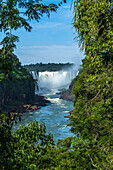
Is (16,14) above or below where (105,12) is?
below

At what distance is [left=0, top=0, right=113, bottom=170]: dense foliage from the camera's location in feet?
23.2

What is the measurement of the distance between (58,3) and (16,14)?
108 cm

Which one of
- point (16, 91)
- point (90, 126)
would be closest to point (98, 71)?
point (90, 126)

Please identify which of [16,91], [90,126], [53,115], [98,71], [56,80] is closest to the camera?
[98,71]

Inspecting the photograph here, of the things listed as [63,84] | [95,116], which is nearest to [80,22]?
[95,116]

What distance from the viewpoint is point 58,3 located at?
5.61m

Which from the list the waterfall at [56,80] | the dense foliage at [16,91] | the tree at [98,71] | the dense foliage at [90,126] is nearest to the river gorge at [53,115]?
the waterfall at [56,80]

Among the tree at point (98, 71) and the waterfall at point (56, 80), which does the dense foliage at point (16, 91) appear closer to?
the waterfall at point (56, 80)

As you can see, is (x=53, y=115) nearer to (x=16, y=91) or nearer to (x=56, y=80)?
(x=16, y=91)

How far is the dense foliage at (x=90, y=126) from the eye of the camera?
23.2 ft

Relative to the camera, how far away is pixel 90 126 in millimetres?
12828

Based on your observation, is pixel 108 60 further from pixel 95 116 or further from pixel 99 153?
pixel 95 116

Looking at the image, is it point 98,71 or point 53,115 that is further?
point 53,115

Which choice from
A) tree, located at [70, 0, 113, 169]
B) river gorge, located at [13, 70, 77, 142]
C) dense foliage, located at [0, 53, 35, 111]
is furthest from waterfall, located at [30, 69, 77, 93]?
tree, located at [70, 0, 113, 169]
